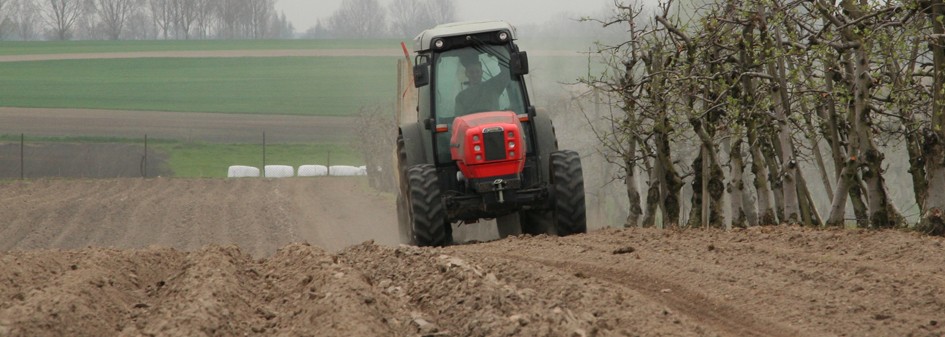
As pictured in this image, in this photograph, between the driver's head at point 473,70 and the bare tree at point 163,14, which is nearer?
the driver's head at point 473,70

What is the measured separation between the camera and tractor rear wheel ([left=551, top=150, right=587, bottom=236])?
14500 millimetres

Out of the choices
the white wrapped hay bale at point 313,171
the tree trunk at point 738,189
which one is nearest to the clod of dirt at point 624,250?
the tree trunk at point 738,189

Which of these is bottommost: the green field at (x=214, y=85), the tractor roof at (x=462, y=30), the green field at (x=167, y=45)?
the tractor roof at (x=462, y=30)

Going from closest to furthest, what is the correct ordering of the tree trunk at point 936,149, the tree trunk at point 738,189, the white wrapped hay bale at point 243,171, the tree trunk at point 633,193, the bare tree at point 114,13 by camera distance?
1. the tree trunk at point 936,149
2. the tree trunk at point 738,189
3. the tree trunk at point 633,193
4. the white wrapped hay bale at point 243,171
5. the bare tree at point 114,13

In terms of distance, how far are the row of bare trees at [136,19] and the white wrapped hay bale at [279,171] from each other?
6861cm

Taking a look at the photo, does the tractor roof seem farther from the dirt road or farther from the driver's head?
the dirt road

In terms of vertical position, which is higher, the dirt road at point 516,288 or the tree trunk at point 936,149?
the tree trunk at point 936,149

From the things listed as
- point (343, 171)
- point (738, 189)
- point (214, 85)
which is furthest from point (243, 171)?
point (214, 85)

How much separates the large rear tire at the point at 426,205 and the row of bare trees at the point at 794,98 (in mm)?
4357

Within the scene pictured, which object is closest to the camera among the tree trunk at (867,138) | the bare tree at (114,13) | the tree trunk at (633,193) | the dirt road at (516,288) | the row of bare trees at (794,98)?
the dirt road at (516,288)

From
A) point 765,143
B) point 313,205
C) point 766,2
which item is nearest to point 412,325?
point 766,2

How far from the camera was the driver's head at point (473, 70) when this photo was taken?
49.6ft

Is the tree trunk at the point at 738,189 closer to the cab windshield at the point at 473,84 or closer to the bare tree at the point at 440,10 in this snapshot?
the cab windshield at the point at 473,84

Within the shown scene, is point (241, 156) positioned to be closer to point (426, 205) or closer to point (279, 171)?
point (279, 171)
